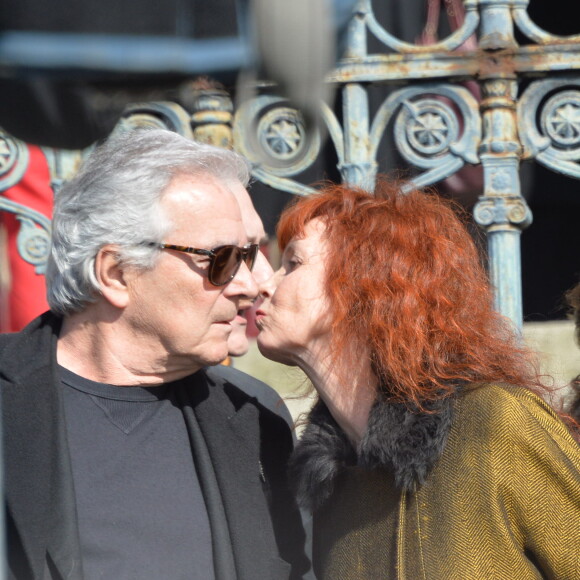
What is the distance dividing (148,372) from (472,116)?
5.50 ft

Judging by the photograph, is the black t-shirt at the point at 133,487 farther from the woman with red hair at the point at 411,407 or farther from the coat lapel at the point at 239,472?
the woman with red hair at the point at 411,407

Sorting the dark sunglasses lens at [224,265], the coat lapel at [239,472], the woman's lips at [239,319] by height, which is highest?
the dark sunglasses lens at [224,265]

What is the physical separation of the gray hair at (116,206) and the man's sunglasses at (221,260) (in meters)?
0.06

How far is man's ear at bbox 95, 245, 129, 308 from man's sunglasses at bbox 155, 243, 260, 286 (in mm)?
104

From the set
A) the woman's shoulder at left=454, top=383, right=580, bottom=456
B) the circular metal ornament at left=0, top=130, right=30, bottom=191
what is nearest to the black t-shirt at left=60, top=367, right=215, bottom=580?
the woman's shoulder at left=454, top=383, right=580, bottom=456

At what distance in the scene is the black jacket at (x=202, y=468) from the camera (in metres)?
1.73

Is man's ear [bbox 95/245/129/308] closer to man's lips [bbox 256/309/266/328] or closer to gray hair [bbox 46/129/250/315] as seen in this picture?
gray hair [bbox 46/129/250/315]

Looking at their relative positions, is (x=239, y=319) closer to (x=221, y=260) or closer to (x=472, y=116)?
(x=221, y=260)

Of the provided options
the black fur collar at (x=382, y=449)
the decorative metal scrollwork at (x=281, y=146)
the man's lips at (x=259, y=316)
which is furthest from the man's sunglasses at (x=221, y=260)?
the black fur collar at (x=382, y=449)

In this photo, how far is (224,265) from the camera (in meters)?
2.03

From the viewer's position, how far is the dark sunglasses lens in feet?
6.60

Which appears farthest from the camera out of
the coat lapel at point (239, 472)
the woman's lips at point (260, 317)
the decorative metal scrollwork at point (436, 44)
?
the decorative metal scrollwork at point (436, 44)

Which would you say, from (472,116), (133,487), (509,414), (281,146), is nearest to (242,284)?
(133,487)

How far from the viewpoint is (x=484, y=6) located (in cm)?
309
